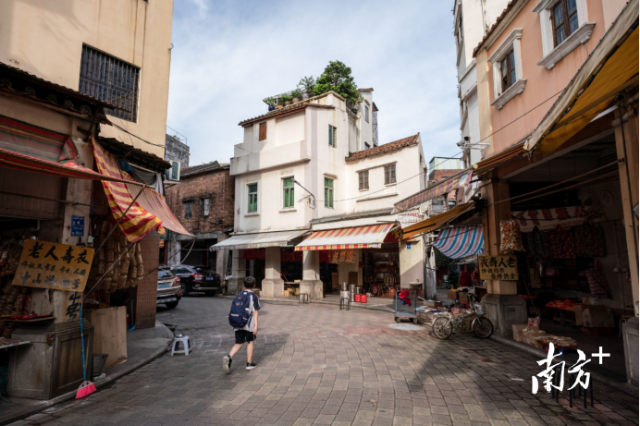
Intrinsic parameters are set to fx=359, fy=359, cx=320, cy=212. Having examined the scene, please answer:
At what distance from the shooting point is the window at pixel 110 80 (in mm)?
8367

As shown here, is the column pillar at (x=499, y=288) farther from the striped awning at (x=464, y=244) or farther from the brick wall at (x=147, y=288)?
the brick wall at (x=147, y=288)

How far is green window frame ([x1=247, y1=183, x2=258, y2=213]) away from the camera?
2166cm

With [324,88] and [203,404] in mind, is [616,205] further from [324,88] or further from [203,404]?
[324,88]

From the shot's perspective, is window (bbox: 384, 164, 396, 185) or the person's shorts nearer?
the person's shorts

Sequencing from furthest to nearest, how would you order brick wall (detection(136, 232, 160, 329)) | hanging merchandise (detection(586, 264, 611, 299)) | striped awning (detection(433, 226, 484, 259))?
striped awning (detection(433, 226, 484, 259)) < brick wall (detection(136, 232, 160, 329)) < hanging merchandise (detection(586, 264, 611, 299))

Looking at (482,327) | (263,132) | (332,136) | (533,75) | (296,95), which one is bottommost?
(482,327)

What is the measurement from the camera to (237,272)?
21891mm

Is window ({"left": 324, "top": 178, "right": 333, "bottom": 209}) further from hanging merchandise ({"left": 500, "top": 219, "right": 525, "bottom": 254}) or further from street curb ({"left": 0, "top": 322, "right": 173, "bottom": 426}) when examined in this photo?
street curb ({"left": 0, "top": 322, "right": 173, "bottom": 426})

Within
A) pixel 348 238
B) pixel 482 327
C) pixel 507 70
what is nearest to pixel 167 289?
pixel 348 238

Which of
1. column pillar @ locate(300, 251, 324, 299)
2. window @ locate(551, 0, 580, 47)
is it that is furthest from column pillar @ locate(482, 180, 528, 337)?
column pillar @ locate(300, 251, 324, 299)

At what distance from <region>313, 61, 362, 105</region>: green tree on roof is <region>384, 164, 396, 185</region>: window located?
23.1ft

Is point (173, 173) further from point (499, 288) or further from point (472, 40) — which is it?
point (472, 40)

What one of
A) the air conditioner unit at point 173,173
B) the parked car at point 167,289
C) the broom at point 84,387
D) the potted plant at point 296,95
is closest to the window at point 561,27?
the broom at point 84,387

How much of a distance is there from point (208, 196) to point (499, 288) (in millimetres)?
19569
